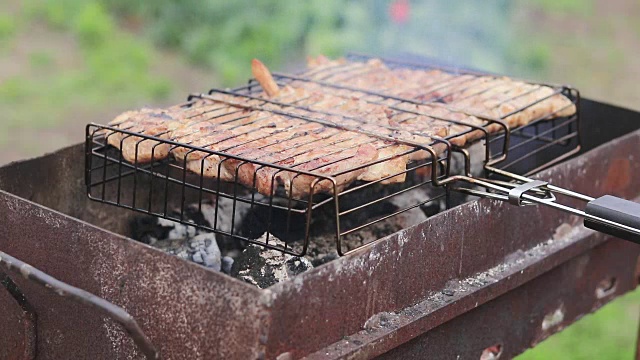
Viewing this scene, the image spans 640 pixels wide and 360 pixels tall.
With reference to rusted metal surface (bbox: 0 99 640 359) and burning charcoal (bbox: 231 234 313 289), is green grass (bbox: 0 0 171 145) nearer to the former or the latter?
rusted metal surface (bbox: 0 99 640 359)

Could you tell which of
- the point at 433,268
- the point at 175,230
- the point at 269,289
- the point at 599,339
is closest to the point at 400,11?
the point at 599,339

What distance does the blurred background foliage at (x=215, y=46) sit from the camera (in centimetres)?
687

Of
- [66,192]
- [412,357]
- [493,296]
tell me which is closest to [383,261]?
[412,357]

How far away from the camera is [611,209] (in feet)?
7.77

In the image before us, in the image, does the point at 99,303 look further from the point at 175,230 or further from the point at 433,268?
the point at 175,230

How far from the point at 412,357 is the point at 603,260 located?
3.94 feet

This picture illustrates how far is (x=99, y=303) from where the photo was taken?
7.12 feet

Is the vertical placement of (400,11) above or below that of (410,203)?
above

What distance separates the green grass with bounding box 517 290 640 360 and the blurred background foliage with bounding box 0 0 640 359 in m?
2.01

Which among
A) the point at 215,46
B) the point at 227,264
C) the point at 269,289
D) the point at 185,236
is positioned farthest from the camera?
the point at 215,46

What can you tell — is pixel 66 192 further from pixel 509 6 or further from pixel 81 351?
pixel 509 6

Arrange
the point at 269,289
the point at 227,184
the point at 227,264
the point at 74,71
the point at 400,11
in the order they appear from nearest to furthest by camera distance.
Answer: the point at 269,289 < the point at 227,264 < the point at 227,184 < the point at 400,11 < the point at 74,71

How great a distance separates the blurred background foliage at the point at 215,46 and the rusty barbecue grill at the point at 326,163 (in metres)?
2.69

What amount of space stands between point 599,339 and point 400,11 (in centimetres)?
270
